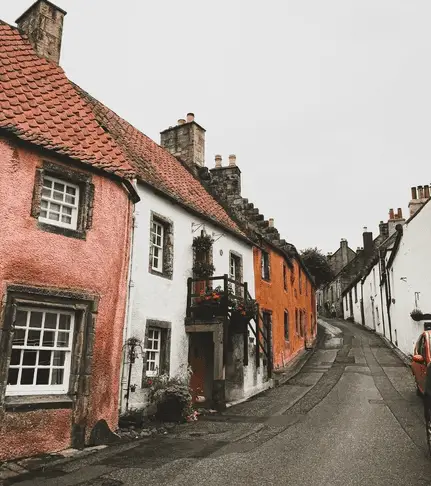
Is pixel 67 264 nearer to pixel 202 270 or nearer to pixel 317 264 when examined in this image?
pixel 202 270

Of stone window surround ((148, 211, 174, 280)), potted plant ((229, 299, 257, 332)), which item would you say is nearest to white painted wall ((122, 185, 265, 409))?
stone window surround ((148, 211, 174, 280))

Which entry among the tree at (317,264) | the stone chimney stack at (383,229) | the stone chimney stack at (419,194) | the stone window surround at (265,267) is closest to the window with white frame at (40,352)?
the stone window surround at (265,267)

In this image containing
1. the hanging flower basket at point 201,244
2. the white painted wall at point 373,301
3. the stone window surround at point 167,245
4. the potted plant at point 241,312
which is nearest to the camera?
the stone window surround at point 167,245

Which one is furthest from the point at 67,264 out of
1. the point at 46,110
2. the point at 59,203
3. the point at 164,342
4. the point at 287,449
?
the point at 287,449

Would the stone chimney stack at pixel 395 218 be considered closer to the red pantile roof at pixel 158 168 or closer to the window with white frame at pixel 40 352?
the red pantile roof at pixel 158 168

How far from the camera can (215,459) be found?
7441 millimetres

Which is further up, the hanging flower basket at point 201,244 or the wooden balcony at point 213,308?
the hanging flower basket at point 201,244

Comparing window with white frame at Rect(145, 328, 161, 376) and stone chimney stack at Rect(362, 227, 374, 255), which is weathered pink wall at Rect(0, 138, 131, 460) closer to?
window with white frame at Rect(145, 328, 161, 376)

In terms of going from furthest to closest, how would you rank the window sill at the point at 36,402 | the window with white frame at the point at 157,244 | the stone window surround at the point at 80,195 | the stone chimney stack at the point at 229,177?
the stone chimney stack at the point at 229,177
the window with white frame at the point at 157,244
the stone window surround at the point at 80,195
the window sill at the point at 36,402

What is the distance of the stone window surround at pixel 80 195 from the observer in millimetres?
8641

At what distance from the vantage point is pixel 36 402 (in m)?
8.00

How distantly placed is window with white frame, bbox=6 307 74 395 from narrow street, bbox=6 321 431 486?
1635mm

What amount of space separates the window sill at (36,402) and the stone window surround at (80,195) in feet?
10.2

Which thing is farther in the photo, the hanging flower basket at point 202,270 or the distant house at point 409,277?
the distant house at point 409,277
